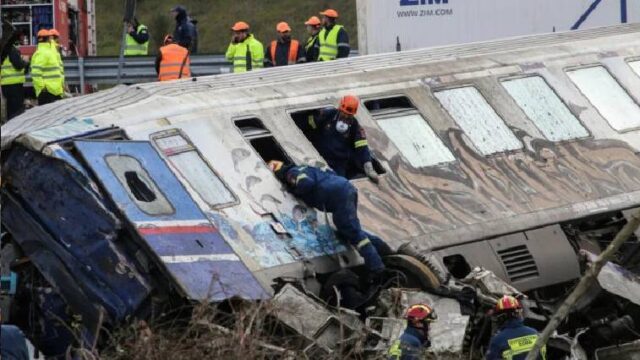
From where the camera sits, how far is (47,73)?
78.3 ft

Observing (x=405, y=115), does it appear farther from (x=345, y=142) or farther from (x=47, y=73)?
(x=47, y=73)

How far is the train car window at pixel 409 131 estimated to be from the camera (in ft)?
52.6

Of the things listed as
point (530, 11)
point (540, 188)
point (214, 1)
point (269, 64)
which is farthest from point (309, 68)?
point (214, 1)

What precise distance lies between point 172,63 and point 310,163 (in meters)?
7.62

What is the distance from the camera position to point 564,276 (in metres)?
15.7

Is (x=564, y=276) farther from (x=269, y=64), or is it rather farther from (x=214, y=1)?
(x=214, y=1)

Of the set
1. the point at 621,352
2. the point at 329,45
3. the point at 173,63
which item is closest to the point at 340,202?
the point at 621,352

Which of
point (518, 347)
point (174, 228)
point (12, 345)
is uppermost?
point (174, 228)

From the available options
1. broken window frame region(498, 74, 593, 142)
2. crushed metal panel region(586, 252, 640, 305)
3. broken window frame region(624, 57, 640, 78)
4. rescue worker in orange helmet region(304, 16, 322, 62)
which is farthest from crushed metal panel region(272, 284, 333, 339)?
rescue worker in orange helmet region(304, 16, 322, 62)

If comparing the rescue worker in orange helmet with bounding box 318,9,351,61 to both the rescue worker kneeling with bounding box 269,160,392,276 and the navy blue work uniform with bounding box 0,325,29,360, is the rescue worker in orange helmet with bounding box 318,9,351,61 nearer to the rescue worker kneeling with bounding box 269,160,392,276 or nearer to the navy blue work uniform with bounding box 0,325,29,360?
the rescue worker kneeling with bounding box 269,160,392,276

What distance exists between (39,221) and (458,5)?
13864 millimetres

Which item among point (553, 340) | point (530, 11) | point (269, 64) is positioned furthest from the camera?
point (530, 11)

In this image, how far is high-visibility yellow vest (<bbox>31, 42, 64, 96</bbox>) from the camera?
78.1 feet

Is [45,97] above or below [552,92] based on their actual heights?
below
